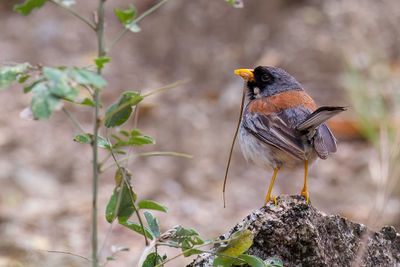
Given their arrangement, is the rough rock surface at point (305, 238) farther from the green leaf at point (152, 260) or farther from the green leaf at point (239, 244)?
the green leaf at point (239, 244)

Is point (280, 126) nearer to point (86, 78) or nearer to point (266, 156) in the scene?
point (266, 156)

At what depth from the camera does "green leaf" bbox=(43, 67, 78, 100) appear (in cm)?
223

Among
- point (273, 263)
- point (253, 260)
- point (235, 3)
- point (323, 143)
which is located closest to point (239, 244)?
point (253, 260)

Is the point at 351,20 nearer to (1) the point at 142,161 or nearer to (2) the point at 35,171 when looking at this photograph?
(1) the point at 142,161

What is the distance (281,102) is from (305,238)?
2.15 meters

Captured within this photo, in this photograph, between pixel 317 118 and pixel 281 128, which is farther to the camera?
pixel 281 128

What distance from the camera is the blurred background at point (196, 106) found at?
28.4 ft

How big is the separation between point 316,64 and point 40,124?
392 cm

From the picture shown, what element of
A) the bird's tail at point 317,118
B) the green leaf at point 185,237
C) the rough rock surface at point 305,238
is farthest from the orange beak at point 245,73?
the green leaf at point 185,237

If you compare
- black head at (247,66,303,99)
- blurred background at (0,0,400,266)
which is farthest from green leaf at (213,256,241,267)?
blurred background at (0,0,400,266)

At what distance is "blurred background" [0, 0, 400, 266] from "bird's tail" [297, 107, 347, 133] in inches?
112

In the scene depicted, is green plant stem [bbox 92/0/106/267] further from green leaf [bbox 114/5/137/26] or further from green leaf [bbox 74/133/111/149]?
green leaf [bbox 114/5/137/26]

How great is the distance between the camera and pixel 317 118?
177 inches

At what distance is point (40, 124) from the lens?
10.2m
